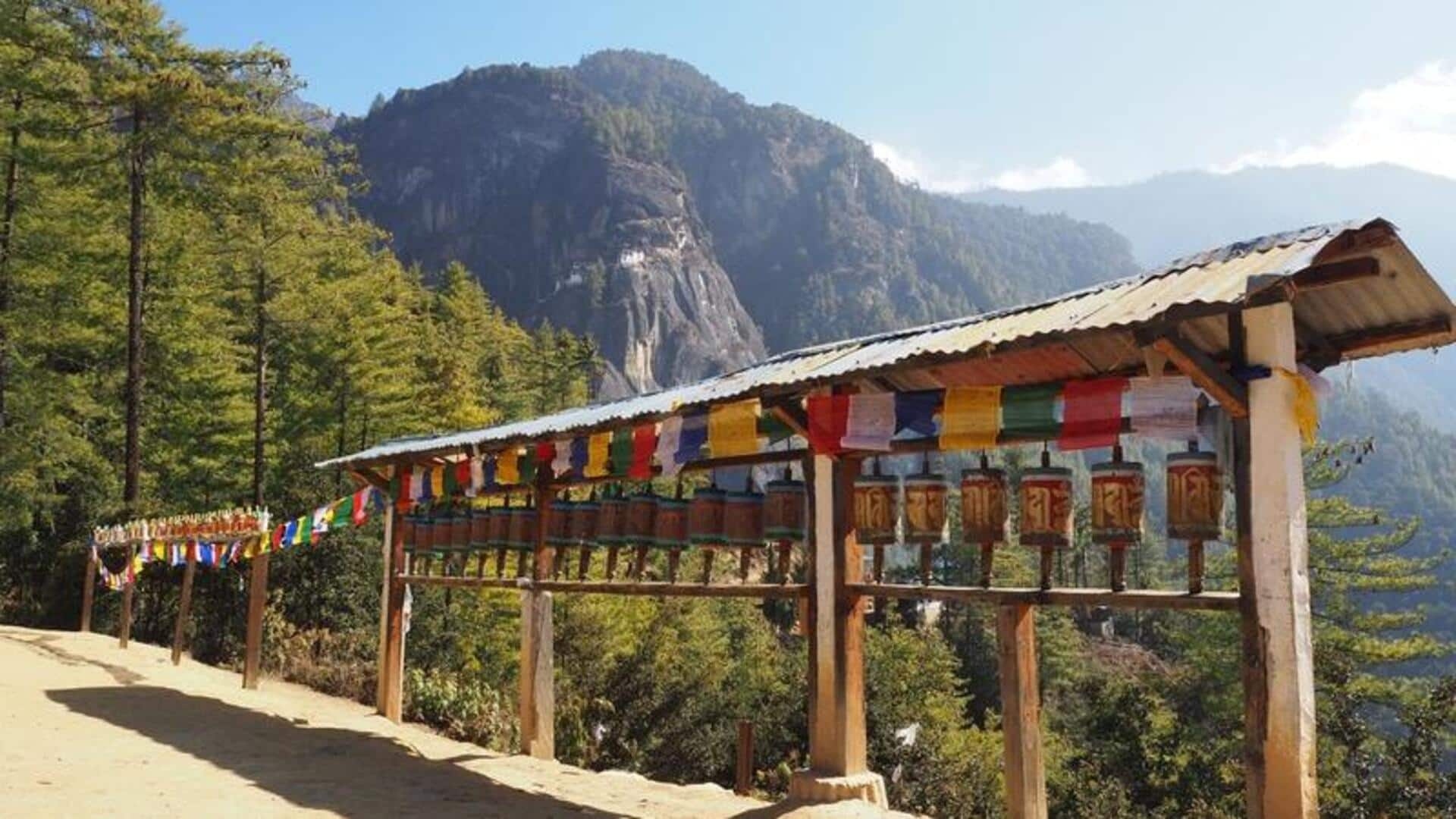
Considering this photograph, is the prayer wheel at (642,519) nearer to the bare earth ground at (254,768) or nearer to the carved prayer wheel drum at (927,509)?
the bare earth ground at (254,768)

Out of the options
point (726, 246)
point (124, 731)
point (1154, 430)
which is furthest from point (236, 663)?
point (726, 246)

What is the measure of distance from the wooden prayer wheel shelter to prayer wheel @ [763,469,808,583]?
0.44 feet

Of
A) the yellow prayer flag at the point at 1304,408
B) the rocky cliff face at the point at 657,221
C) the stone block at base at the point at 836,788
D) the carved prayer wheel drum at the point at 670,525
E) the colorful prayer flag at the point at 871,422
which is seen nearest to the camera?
the yellow prayer flag at the point at 1304,408

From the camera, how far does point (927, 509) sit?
18.9 feet

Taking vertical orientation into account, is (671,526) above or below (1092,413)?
below

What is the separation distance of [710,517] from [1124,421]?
3.00 meters

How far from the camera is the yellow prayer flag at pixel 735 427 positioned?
6.69 metres

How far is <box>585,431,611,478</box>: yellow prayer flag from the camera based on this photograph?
7836mm

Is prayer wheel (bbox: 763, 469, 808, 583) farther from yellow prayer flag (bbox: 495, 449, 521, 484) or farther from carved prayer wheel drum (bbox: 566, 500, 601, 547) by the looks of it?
yellow prayer flag (bbox: 495, 449, 521, 484)

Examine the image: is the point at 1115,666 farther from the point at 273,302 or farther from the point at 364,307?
the point at 273,302

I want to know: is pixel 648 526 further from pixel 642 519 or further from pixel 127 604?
pixel 127 604

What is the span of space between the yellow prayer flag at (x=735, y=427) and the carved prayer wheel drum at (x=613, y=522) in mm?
1359

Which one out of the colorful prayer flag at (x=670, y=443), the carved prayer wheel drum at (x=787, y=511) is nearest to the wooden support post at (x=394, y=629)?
the colorful prayer flag at (x=670, y=443)

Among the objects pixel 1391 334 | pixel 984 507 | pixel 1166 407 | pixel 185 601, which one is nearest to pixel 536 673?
pixel 984 507
